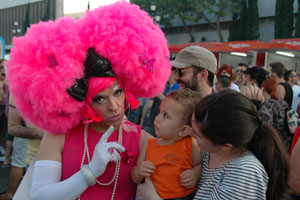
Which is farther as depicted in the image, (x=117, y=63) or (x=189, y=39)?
→ (x=189, y=39)

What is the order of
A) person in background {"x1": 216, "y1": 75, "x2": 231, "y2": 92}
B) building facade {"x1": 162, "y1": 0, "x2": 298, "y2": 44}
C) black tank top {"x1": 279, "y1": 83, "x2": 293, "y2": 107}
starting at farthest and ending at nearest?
building facade {"x1": 162, "y1": 0, "x2": 298, "y2": 44} < black tank top {"x1": 279, "y1": 83, "x2": 293, "y2": 107} < person in background {"x1": 216, "y1": 75, "x2": 231, "y2": 92}

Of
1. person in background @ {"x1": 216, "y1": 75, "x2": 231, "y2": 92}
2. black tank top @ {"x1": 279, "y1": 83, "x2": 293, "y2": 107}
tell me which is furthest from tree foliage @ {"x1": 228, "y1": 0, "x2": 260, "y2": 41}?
person in background @ {"x1": 216, "y1": 75, "x2": 231, "y2": 92}

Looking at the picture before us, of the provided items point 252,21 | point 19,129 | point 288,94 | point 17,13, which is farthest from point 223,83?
point 17,13

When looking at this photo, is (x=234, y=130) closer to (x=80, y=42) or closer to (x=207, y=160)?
(x=207, y=160)

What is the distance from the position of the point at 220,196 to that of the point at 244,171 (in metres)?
0.15

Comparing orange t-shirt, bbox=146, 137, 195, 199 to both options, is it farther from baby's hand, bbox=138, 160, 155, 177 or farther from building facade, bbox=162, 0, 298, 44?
building facade, bbox=162, 0, 298, 44

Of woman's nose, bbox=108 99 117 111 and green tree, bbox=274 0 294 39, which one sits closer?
woman's nose, bbox=108 99 117 111

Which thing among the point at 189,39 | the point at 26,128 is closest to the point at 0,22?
the point at 189,39

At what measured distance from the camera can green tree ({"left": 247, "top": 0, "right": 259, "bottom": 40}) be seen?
27.0 metres

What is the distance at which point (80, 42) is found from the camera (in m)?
1.53

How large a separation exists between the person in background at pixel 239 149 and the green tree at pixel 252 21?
90.5ft

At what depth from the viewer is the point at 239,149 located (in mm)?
1389

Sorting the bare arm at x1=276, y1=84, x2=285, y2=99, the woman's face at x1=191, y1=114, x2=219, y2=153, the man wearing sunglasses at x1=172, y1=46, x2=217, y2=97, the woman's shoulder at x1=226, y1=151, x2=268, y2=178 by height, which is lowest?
the bare arm at x1=276, y1=84, x2=285, y2=99

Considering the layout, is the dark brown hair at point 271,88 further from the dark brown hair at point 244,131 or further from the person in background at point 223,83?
the dark brown hair at point 244,131
